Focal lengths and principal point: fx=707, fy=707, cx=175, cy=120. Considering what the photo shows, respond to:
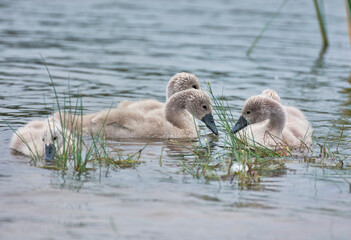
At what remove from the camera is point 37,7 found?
22.2 m

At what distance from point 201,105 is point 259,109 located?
877 mm

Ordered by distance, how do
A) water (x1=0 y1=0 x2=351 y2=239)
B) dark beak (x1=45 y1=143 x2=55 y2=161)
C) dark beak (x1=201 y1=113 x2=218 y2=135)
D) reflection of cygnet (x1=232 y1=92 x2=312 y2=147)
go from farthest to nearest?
dark beak (x1=201 y1=113 x2=218 y2=135)
reflection of cygnet (x1=232 y1=92 x2=312 y2=147)
dark beak (x1=45 y1=143 x2=55 y2=161)
water (x1=0 y1=0 x2=351 y2=239)

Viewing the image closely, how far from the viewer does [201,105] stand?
8.50 meters

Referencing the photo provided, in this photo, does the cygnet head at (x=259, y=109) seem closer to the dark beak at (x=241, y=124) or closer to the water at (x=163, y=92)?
the dark beak at (x=241, y=124)

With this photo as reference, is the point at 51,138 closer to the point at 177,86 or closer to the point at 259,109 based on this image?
the point at 259,109

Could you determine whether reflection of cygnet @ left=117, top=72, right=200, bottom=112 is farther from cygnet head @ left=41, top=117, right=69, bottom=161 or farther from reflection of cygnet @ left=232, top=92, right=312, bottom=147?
cygnet head @ left=41, top=117, right=69, bottom=161

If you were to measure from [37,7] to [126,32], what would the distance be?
17.0 feet

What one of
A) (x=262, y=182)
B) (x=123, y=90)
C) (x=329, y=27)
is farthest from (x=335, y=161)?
(x=329, y=27)

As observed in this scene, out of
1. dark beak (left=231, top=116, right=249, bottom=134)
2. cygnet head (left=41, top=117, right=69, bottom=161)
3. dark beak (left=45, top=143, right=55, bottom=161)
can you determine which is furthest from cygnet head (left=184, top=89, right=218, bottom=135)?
dark beak (left=45, top=143, right=55, bottom=161)

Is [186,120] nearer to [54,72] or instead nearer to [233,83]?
[233,83]

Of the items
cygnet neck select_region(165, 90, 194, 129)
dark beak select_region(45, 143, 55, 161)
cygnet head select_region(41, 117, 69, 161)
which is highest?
cygnet neck select_region(165, 90, 194, 129)

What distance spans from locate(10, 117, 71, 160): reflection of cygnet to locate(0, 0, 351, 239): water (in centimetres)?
14

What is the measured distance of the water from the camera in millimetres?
5016

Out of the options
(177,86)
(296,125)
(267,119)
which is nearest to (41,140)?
(267,119)
